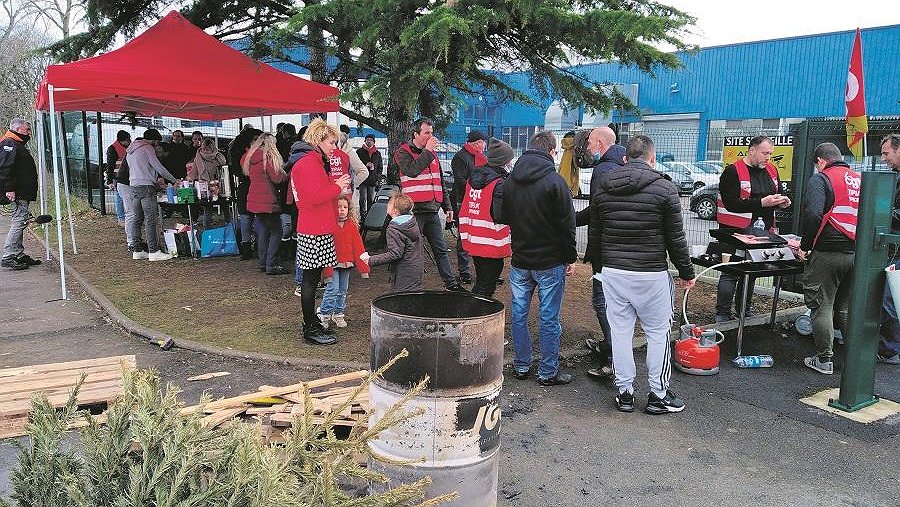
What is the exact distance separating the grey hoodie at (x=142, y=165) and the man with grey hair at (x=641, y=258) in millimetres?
7294

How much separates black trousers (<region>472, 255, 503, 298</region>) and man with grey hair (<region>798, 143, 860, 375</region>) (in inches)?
102

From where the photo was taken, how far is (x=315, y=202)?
560 centimetres

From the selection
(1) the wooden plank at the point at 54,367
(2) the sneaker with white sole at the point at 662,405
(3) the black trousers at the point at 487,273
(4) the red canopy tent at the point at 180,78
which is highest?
(4) the red canopy tent at the point at 180,78

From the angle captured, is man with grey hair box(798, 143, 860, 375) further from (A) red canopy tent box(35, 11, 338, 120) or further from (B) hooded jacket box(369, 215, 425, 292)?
(A) red canopy tent box(35, 11, 338, 120)

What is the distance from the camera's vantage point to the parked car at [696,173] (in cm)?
1291

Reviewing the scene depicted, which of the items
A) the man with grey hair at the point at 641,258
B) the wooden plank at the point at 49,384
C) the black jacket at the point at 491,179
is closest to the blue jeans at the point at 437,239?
the black jacket at the point at 491,179

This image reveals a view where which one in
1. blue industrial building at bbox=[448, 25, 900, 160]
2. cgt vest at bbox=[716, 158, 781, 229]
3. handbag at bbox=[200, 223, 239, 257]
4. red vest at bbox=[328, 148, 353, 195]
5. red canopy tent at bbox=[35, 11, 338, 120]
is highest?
blue industrial building at bbox=[448, 25, 900, 160]

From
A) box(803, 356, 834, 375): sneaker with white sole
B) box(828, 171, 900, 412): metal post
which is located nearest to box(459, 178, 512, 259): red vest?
box(828, 171, 900, 412): metal post

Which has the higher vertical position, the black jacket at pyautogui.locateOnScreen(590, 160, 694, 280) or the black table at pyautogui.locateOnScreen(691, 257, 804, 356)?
the black jacket at pyautogui.locateOnScreen(590, 160, 694, 280)

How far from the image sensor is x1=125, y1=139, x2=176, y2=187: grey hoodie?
31.4ft

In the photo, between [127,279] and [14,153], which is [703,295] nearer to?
[127,279]

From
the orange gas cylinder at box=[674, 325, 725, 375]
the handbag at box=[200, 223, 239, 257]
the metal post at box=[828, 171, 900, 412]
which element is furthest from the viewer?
the handbag at box=[200, 223, 239, 257]

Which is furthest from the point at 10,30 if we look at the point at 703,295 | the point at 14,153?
the point at 703,295

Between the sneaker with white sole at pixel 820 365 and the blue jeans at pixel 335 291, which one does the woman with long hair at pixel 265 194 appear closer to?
the blue jeans at pixel 335 291
